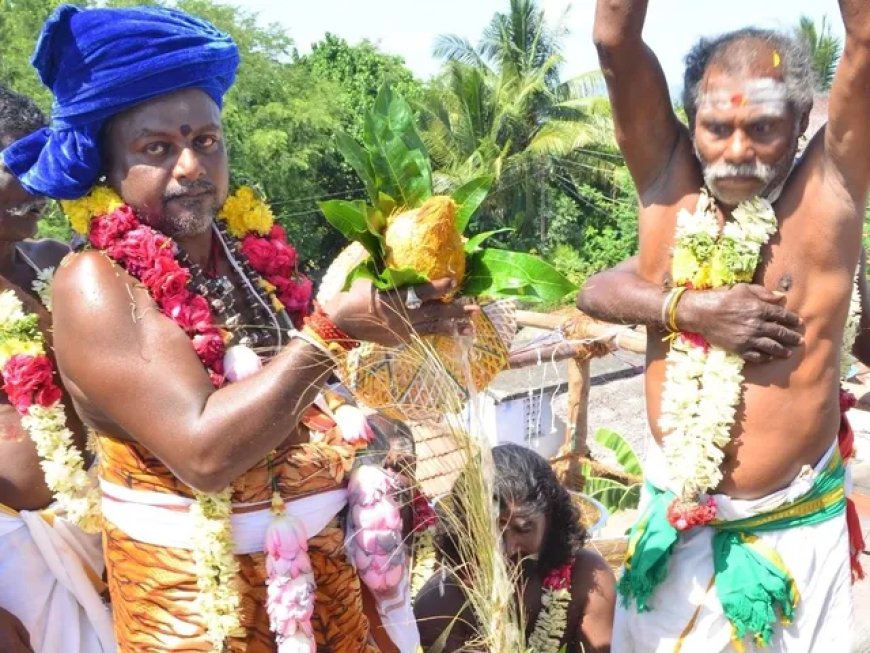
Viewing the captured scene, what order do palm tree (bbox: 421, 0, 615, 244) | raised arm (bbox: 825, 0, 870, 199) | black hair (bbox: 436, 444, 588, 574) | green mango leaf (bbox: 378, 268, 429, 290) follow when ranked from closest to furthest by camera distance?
1. green mango leaf (bbox: 378, 268, 429, 290)
2. raised arm (bbox: 825, 0, 870, 199)
3. black hair (bbox: 436, 444, 588, 574)
4. palm tree (bbox: 421, 0, 615, 244)

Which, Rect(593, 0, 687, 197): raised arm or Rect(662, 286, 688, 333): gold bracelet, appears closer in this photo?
Rect(593, 0, 687, 197): raised arm

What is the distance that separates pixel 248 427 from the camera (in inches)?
64.4

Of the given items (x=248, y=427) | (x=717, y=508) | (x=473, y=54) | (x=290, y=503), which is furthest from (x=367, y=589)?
(x=473, y=54)

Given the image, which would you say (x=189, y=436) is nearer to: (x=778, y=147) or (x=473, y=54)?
(x=778, y=147)

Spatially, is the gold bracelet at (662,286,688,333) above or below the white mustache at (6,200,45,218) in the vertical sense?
below

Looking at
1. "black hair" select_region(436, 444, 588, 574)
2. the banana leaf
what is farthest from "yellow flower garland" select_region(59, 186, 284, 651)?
the banana leaf

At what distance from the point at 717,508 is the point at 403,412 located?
0.96 metres

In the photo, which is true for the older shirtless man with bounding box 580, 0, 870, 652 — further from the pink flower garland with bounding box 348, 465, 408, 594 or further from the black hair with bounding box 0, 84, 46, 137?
the black hair with bounding box 0, 84, 46, 137

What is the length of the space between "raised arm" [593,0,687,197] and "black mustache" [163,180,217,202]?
1.05 m

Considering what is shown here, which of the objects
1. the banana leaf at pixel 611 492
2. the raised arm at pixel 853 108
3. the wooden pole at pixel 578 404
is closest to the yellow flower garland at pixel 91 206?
the raised arm at pixel 853 108

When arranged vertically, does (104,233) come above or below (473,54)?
below

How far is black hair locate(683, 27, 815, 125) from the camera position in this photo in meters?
2.15

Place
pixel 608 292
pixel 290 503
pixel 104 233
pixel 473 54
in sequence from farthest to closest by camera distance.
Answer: pixel 473 54 → pixel 608 292 → pixel 290 503 → pixel 104 233

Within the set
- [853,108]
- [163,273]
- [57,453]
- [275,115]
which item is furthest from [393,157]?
[275,115]
